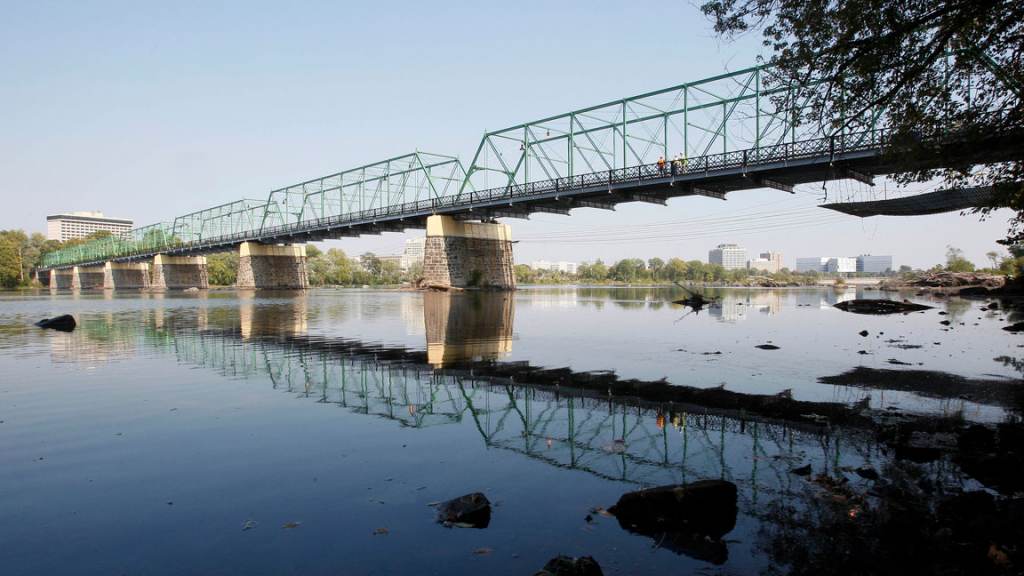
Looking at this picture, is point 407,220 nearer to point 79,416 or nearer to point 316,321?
point 316,321

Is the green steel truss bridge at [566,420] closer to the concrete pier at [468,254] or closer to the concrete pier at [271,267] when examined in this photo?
the concrete pier at [468,254]

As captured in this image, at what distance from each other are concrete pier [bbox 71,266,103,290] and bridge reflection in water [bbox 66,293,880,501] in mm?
201076

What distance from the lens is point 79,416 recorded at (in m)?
12.0

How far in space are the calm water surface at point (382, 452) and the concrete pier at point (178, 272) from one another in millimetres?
157758

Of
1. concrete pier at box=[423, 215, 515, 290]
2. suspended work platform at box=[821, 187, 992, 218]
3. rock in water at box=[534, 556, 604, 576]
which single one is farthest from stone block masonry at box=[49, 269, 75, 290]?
rock in water at box=[534, 556, 604, 576]

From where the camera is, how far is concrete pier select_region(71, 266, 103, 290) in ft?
603

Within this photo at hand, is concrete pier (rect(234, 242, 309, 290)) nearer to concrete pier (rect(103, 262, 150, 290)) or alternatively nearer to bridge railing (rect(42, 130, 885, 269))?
bridge railing (rect(42, 130, 885, 269))

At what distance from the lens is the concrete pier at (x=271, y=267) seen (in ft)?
435

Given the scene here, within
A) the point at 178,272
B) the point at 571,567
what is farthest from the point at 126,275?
the point at 571,567

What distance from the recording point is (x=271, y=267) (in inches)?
5354

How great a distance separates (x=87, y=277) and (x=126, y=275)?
51.9ft

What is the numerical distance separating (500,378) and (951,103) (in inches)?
493

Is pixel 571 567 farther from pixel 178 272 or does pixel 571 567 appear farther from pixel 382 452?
pixel 178 272

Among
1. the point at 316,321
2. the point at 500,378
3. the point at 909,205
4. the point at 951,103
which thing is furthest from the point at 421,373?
→ the point at 909,205
